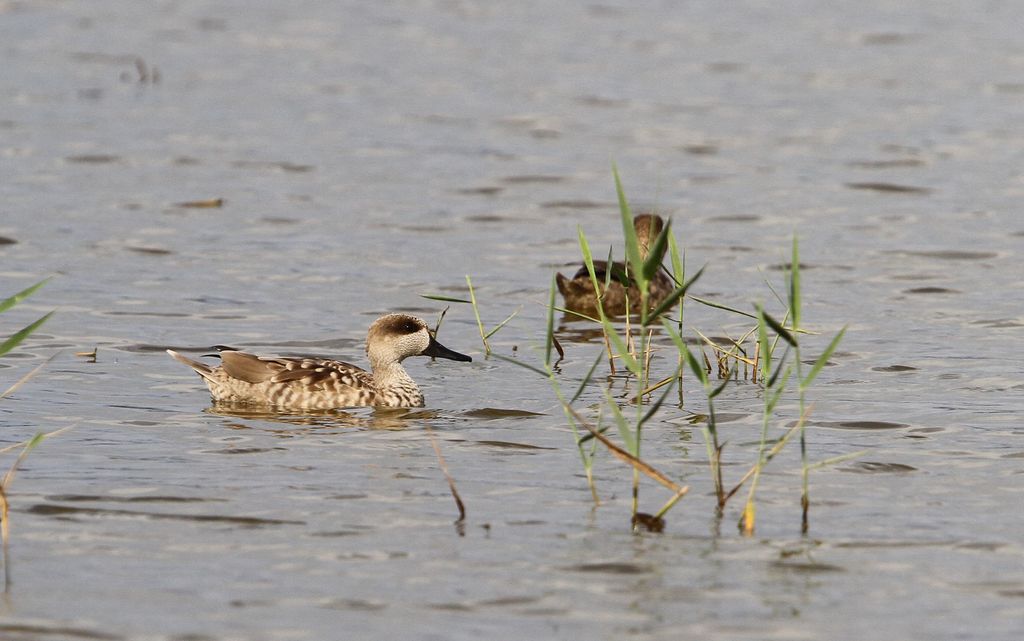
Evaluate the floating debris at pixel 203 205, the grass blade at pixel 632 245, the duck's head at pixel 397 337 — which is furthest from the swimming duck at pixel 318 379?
the floating debris at pixel 203 205

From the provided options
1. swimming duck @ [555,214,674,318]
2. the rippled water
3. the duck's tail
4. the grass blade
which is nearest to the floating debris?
the rippled water

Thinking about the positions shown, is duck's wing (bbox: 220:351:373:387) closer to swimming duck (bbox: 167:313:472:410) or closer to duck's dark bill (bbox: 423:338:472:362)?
swimming duck (bbox: 167:313:472:410)

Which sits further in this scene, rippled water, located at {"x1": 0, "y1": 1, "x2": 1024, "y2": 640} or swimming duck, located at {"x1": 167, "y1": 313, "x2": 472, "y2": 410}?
swimming duck, located at {"x1": 167, "y1": 313, "x2": 472, "y2": 410}

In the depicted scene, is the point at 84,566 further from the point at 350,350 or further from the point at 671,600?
the point at 350,350

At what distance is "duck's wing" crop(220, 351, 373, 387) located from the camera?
1065 cm

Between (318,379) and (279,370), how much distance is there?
0.24 m

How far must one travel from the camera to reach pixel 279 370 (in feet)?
35.1

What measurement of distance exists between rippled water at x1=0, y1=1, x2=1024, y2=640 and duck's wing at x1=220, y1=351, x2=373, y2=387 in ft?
0.99

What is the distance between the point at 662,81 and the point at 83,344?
47.5ft

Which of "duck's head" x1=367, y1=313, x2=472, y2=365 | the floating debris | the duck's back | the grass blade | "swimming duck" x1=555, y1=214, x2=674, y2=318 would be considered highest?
the floating debris

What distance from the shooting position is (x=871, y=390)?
35.9ft

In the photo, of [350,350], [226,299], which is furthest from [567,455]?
[226,299]

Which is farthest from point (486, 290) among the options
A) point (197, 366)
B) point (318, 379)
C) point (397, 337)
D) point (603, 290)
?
point (197, 366)

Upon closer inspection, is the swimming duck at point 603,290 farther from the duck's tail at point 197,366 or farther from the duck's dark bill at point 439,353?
the duck's tail at point 197,366
